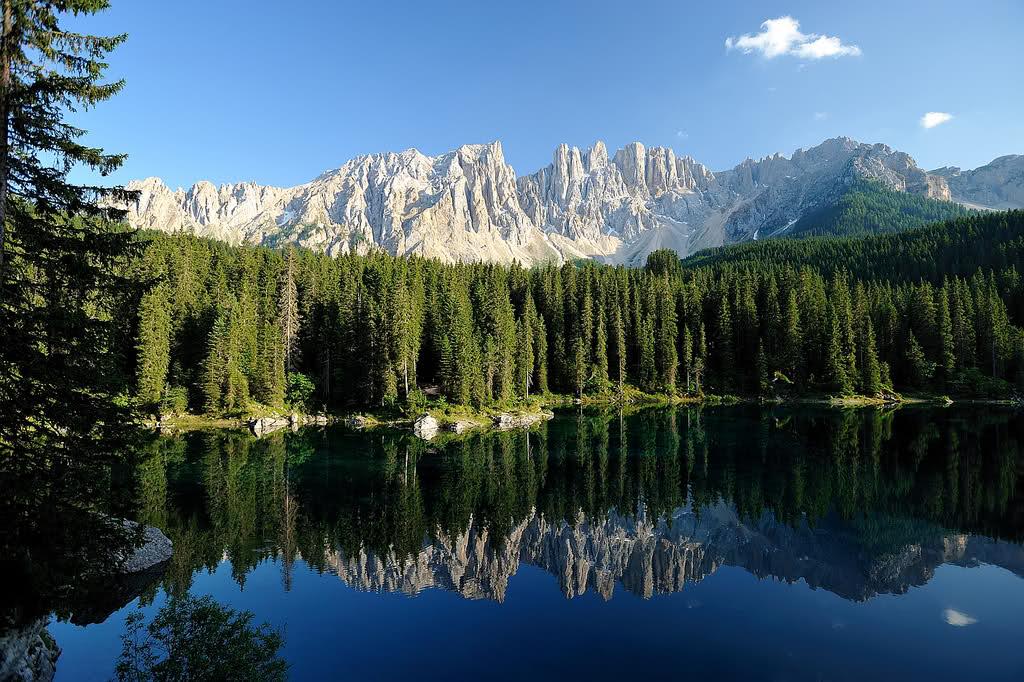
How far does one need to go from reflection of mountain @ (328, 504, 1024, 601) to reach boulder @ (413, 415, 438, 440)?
129ft

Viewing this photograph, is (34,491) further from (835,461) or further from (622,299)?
(622,299)

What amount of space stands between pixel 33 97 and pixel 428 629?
23.2m

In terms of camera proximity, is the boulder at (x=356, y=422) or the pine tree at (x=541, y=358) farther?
the pine tree at (x=541, y=358)

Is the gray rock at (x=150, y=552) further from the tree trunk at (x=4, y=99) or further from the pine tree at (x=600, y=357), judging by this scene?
the pine tree at (x=600, y=357)

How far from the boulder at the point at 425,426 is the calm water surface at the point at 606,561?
54.4 ft

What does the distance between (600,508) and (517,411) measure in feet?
161

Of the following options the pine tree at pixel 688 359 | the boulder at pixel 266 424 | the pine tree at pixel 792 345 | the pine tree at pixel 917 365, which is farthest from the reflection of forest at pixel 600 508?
the pine tree at pixel 688 359

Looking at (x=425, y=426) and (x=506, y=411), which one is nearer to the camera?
(x=425, y=426)

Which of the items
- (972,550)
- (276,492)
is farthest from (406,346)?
(972,550)

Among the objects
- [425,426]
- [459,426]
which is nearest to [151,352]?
[425,426]

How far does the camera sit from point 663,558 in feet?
104

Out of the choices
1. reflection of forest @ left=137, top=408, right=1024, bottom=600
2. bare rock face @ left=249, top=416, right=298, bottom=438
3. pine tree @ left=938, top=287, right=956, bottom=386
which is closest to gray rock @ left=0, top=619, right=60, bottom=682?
reflection of forest @ left=137, top=408, right=1024, bottom=600

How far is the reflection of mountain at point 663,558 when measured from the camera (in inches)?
1109

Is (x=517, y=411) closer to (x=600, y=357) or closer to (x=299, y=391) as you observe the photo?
(x=600, y=357)
